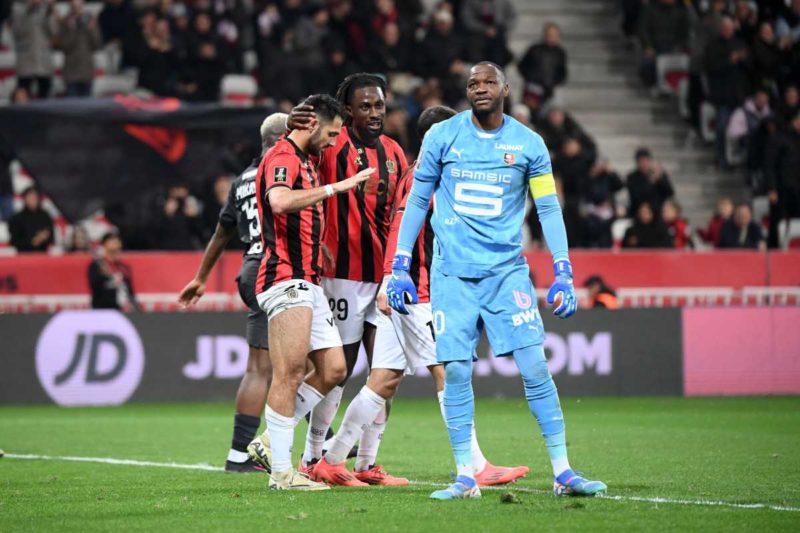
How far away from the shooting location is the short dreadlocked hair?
31.0 feet

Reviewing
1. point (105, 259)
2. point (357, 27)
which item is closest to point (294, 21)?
point (357, 27)

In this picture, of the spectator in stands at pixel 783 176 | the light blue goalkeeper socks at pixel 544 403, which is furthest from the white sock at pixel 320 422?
the spectator in stands at pixel 783 176

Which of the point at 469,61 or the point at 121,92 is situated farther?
the point at 469,61

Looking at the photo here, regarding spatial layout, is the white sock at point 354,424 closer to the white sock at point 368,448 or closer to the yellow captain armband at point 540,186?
the white sock at point 368,448

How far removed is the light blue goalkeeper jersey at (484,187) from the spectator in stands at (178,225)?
11879 millimetres

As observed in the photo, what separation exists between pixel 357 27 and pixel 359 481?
14985mm

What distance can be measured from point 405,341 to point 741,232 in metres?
13.5

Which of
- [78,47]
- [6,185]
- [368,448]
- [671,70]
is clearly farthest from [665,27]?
[368,448]

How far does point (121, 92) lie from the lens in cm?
2217

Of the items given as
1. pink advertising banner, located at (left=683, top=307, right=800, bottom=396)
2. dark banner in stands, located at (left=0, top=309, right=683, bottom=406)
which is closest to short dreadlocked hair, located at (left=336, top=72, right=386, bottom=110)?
dark banner in stands, located at (left=0, top=309, right=683, bottom=406)

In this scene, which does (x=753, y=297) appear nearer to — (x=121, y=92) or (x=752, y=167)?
(x=752, y=167)

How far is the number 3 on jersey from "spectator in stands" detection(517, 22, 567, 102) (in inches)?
634

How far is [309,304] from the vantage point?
340 inches

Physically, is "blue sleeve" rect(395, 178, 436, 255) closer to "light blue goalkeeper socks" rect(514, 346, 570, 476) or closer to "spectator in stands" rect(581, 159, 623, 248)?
"light blue goalkeeper socks" rect(514, 346, 570, 476)
